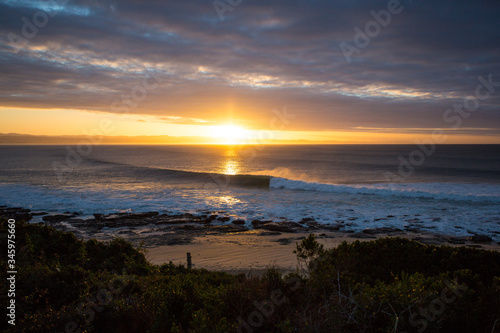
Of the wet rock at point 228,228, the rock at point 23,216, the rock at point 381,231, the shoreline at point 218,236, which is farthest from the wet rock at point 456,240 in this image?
the rock at point 23,216

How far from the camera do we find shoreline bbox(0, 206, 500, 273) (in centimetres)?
1509

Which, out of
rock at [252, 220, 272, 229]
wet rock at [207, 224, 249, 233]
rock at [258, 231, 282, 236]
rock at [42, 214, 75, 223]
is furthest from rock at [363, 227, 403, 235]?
rock at [42, 214, 75, 223]

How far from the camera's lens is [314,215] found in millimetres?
25297

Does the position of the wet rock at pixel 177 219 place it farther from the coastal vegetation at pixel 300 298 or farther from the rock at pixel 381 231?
the coastal vegetation at pixel 300 298

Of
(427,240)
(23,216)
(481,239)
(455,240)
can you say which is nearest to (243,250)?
(427,240)

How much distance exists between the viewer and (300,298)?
5805 millimetres

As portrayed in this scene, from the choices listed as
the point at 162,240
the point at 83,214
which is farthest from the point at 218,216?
the point at 83,214

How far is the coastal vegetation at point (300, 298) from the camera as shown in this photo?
15.4ft

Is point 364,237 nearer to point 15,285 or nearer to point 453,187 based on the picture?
point 15,285

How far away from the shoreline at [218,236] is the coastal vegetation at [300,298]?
20.6ft

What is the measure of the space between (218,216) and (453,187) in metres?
31.3

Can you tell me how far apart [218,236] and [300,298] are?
47.4 feet

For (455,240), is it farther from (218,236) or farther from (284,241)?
(218,236)

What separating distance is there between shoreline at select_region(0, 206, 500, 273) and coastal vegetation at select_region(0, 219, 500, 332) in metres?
6.28
